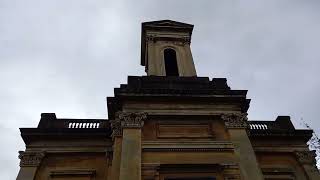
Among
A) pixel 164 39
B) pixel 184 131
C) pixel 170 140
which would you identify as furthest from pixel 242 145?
pixel 164 39

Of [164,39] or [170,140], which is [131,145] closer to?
[170,140]

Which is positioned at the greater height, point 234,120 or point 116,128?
point 234,120

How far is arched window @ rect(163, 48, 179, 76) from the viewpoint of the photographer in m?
24.0

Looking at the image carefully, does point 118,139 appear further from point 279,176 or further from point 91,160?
point 279,176

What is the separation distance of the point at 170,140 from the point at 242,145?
11.1ft

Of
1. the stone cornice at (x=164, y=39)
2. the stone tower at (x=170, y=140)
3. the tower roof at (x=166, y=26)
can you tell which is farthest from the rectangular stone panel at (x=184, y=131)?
the tower roof at (x=166, y=26)

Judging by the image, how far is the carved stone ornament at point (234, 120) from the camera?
1775cm

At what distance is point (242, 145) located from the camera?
16.8 metres

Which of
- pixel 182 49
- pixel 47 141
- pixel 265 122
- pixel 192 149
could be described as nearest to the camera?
pixel 192 149

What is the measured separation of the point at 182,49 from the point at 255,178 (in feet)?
38.8

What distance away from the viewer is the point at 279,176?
1900 cm

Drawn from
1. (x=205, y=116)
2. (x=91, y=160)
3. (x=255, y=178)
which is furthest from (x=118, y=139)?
(x=255, y=178)

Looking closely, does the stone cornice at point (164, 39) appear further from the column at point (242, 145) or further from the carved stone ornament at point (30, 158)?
the carved stone ornament at point (30, 158)

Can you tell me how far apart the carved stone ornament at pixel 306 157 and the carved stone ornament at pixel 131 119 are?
9084 mm
